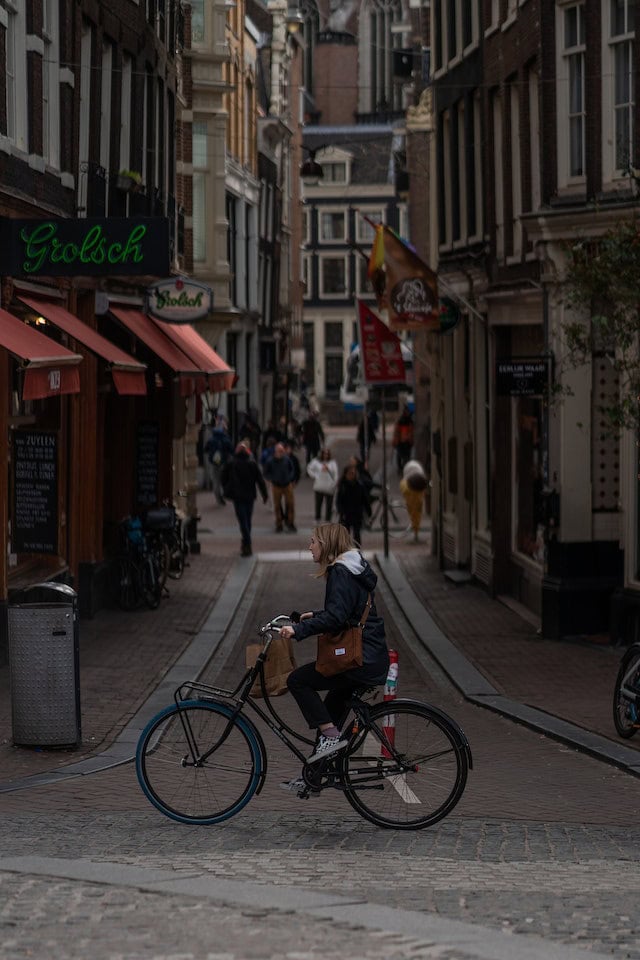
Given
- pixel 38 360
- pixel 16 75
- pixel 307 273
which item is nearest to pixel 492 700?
pixel 38 360

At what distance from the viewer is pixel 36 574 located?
719 inches

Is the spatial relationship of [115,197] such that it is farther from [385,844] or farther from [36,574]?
[385,844]

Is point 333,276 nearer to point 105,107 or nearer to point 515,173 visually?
point 515,173

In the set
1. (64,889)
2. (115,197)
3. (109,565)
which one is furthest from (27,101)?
(64,889)

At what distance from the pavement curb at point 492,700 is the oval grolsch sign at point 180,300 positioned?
4.57 meters

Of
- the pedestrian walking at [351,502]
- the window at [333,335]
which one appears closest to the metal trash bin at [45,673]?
the pedestrian walking at [351,502]

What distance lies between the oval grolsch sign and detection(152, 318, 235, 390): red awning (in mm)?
1225

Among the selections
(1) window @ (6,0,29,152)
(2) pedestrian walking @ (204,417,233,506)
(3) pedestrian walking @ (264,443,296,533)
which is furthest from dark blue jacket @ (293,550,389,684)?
(2) pedestrian walking @ (204,417,233,506)

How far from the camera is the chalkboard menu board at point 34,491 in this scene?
1731cm

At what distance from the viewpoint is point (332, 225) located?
97.5 meters

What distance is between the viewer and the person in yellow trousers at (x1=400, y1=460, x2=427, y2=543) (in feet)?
105

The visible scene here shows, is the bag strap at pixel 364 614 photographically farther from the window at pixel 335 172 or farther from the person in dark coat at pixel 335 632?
the window at pixel 335 172

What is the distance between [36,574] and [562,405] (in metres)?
5.78

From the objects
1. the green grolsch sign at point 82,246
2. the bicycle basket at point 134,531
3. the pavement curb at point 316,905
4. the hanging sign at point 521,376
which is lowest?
the pavement curb at point 316,905
